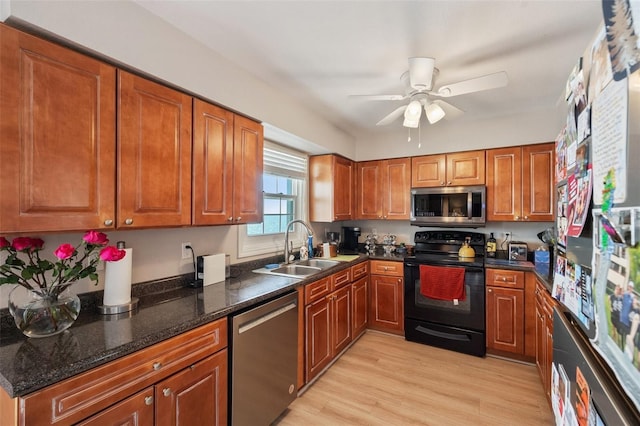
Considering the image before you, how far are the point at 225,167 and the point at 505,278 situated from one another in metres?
2.77

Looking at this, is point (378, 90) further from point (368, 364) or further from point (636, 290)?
point (368, 364)

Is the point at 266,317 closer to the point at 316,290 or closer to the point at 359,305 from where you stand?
the point at 316,290

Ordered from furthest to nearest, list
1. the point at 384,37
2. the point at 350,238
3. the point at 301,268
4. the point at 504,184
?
1. the point at 350,238
2. the point at 504,184
3. the point at 301,268
4. the point at 384,37

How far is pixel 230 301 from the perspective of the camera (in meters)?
1.74

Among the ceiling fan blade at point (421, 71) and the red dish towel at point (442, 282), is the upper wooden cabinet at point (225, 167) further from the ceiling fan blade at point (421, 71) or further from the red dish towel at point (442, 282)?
the red dish towel at point (442, 282)

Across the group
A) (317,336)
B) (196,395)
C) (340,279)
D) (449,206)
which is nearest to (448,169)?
(449,206)

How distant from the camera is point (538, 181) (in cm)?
301

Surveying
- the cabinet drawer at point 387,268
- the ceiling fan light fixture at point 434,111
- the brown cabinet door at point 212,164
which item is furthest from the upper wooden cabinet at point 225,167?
the cabinet drawer at point 387,268

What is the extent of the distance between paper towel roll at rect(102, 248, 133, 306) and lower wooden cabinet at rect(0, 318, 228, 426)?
0.45 metres

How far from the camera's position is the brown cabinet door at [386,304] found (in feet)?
11.1

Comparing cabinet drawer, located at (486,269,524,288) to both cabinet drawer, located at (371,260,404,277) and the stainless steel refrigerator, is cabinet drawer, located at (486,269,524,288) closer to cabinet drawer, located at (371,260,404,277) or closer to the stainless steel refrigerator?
cabinet drawer, located at (371,260,404,277)

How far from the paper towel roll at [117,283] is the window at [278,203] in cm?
110

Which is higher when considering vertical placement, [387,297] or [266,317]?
[266,317]

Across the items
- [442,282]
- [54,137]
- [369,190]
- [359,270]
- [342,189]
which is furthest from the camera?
[369,190]
